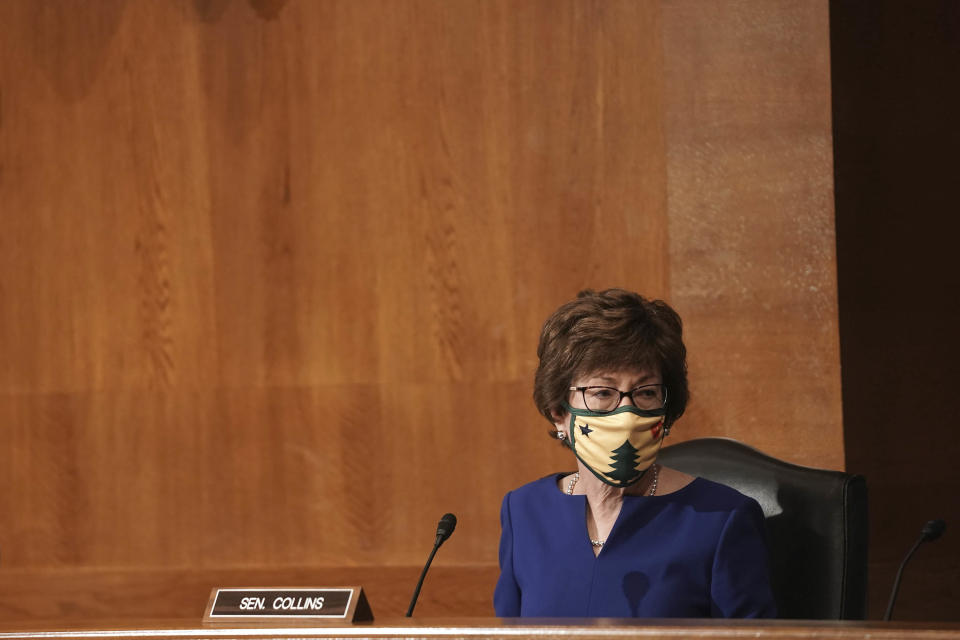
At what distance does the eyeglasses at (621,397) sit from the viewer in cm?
177

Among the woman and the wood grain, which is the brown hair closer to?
the woman

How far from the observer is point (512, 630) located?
1202mm

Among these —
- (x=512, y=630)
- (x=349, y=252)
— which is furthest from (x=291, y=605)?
(x=349, y=252)

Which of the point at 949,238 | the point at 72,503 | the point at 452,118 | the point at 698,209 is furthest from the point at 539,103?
the point at 72,503

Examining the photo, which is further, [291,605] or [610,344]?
[610,344]

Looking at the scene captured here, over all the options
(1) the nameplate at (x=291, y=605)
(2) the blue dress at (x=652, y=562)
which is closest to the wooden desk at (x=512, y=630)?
(1) the nameplate at (x=291, y=605)

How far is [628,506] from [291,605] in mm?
688

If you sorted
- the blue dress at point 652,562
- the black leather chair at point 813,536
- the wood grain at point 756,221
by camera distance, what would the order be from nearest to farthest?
the blue dress at point 652,562, the black leather chair at point 813,536, the wood grain at point 756,221

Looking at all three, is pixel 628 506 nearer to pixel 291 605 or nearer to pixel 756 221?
pixel 291 605

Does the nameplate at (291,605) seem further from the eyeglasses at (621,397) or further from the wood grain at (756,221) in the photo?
the wood grain at (756,221)

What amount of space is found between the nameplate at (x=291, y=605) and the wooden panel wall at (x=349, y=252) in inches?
65.9

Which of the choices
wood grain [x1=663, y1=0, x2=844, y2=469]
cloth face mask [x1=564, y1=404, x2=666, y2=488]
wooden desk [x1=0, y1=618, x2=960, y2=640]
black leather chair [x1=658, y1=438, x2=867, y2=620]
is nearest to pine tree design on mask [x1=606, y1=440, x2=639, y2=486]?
cloth face mask [x1=564, y1=404, x2=666, y2=488]

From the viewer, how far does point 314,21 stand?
121 inches

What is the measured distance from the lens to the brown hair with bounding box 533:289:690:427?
1.78m
